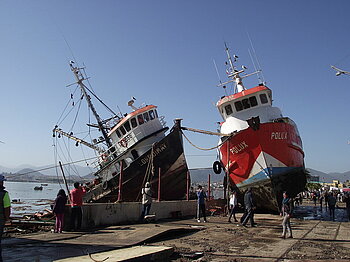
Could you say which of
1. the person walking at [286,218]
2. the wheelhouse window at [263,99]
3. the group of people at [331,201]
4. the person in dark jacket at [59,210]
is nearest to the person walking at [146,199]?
the person in dark jacket at [59,210]

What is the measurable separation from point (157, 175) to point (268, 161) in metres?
6.95

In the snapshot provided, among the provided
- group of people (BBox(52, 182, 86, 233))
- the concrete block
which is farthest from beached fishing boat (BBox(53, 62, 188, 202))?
the concrete block

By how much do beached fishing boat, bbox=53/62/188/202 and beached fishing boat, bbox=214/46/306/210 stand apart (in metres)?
3.24

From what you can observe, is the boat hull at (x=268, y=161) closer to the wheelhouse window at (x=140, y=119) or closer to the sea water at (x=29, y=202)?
the wheelhouse window at (x=140, y=119)

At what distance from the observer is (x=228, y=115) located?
58.5ft

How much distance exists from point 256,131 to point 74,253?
36.4 ft

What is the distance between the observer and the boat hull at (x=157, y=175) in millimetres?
17797

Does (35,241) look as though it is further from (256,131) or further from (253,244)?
(256,131)

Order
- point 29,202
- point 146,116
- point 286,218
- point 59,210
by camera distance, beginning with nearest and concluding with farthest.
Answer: point 286,218 < point 59,210 < point 146,116 < point 29,202

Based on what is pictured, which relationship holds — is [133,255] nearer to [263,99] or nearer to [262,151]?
[262,151]

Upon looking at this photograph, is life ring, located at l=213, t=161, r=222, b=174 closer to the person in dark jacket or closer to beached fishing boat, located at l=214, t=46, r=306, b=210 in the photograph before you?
beached fishing boat, located at l=214, t=46, r=306, b=210

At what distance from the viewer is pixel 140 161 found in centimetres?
1791

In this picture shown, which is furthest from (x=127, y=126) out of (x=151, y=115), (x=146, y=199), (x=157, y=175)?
(x=146, y=199)

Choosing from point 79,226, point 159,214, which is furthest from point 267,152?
point 79,226
